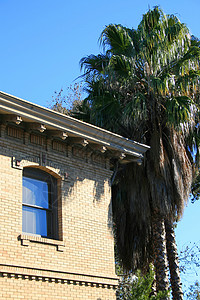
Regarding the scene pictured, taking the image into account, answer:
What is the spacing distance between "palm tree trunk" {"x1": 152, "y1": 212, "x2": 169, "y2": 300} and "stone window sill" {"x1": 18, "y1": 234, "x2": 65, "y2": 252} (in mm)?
4305

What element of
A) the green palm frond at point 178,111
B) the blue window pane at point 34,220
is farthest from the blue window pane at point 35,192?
the green palm frond at point 178,111

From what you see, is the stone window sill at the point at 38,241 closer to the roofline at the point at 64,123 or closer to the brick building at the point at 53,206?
the brick building at the point at 53,206

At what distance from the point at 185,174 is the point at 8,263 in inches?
307

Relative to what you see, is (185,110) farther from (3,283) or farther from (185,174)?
(3,283)

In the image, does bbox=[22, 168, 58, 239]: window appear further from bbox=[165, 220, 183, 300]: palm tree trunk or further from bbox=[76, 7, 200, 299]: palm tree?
bbox=[165, 220, 183, 300]: palm tree trunk

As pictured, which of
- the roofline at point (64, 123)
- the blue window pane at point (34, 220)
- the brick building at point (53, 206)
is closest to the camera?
the brick building at point (53, 206)

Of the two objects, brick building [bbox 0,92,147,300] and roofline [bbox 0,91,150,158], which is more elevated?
roofline [bbox 0,91,150,158]

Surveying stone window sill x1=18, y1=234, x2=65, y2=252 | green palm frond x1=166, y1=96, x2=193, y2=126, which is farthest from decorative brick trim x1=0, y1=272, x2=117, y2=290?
green palm frond x1=166, y1=96, x2=193, y2=126

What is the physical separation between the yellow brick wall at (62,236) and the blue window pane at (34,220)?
423 millimetres

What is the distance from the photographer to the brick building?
12.8 meters

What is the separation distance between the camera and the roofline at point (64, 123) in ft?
42.8

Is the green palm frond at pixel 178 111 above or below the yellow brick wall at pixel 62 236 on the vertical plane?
above

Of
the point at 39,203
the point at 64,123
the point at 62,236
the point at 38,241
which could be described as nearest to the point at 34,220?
the point at 39,203

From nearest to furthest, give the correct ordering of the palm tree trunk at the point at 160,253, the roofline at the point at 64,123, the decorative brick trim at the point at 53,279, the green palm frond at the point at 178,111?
the decorative brick trim at the point at 53,279 < the roofline at the point at 64,123 < the palm tree trunk at the point at 160,253 < the green palm frond at the point at 178,111
